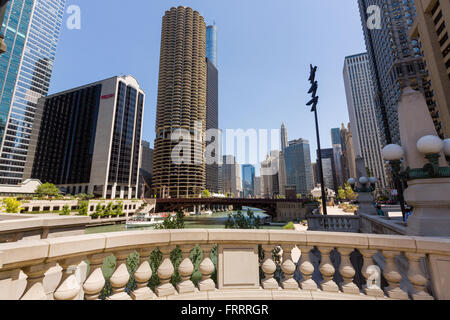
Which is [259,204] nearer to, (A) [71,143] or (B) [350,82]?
(A) [71,143]

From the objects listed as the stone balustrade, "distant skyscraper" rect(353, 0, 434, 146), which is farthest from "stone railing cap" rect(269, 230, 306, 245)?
"distant skyscraper" rect(353, 0, 434, 146)

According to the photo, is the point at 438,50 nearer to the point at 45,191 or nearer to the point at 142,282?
the point at 142,282

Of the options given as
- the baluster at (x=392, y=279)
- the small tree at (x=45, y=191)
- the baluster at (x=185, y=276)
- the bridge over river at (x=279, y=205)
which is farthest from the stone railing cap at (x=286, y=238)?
the small tree at (x=45, y=191)

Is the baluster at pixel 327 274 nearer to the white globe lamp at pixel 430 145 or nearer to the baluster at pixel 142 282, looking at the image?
the baluster at pixel 142 282

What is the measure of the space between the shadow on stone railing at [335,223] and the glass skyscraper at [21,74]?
115 m

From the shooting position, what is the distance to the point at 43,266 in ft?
7.66

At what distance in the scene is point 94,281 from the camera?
261 centimetres

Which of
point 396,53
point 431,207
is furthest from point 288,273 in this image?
point 396,53

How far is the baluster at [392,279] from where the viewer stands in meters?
3.07

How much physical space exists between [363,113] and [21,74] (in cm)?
19993

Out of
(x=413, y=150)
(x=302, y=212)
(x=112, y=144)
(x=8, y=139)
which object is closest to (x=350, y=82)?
(x=302, y=212)
